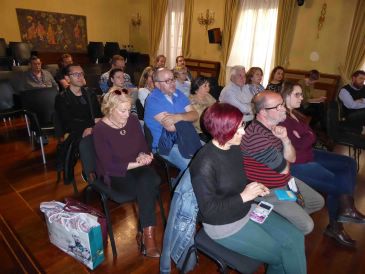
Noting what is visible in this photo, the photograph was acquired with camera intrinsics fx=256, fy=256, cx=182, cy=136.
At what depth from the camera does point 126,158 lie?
2020 mm

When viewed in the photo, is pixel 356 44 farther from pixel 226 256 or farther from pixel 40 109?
pixel 40 109

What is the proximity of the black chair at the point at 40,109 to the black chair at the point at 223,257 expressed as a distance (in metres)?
2.57

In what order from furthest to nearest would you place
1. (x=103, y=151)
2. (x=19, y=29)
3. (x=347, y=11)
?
(x=19, y=29) < (x=347, y=11) < (x=103, y=151)

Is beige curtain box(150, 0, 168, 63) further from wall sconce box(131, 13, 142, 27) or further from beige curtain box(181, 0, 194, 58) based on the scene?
beige curtain box(181, 0, 194, 58)

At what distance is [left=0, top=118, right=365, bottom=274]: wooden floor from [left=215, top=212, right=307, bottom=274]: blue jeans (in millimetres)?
564

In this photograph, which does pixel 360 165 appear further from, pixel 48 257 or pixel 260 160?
pixel 48 257

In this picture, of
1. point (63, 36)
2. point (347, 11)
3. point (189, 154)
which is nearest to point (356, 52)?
point (347, 11)

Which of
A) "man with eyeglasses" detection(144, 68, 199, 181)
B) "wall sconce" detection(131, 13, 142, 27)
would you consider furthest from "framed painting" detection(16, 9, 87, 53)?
"man with eyeglasses" detection(144, 68, 199, 181)

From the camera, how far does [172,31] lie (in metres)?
8.38

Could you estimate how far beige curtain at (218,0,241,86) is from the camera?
658cm

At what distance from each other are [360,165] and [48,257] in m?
4.08

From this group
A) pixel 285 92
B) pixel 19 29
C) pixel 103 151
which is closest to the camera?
pixel 103 151

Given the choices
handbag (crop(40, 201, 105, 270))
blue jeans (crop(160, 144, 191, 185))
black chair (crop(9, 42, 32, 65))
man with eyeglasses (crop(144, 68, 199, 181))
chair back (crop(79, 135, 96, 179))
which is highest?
black chair (crop(9, 42, 32, 65))

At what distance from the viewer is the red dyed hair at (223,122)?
4.46ft
